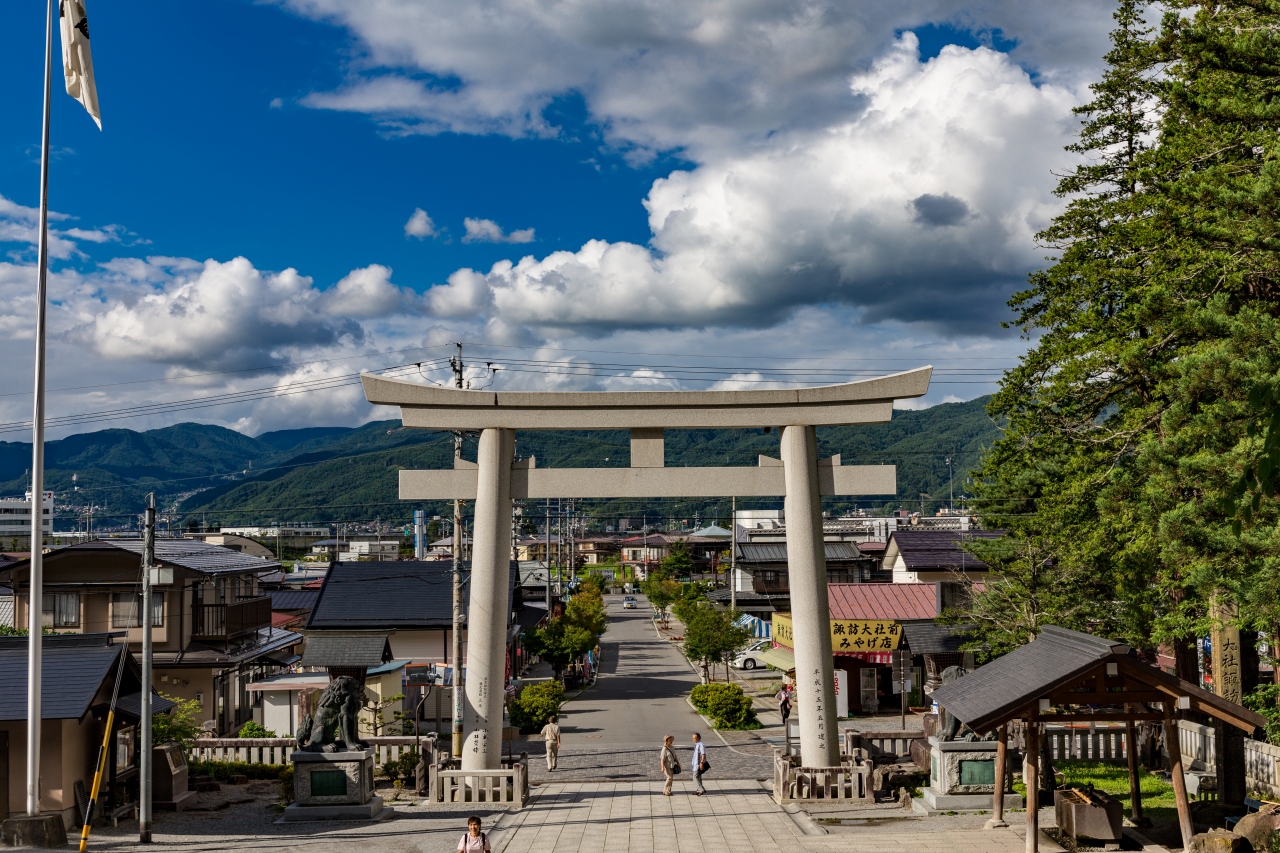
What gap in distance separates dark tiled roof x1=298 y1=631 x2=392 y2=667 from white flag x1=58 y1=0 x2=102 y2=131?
19082 mm

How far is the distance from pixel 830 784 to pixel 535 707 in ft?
50.1

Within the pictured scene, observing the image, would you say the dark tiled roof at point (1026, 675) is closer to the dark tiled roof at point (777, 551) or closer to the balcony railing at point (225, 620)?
the balcony railing at point (225, 620)

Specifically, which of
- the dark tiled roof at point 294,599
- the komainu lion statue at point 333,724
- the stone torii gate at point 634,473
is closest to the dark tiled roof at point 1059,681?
the stone torii gate at point 634,473

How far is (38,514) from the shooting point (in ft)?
59.1

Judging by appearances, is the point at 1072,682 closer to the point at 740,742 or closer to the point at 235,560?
the point at 740,742

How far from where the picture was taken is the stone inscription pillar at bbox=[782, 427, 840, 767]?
21.8m

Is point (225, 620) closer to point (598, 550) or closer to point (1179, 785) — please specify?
point (1179, 785)

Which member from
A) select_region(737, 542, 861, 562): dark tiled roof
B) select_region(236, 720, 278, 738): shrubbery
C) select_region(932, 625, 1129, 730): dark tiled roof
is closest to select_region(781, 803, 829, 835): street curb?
select_region(932, 625, 1129, 730): dark tiled roof

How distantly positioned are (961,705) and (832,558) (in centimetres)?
5168

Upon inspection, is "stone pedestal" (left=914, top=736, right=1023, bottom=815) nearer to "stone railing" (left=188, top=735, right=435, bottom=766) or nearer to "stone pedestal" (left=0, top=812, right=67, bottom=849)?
"stone railing" (left=188, top=735, right=435, bottom=766)

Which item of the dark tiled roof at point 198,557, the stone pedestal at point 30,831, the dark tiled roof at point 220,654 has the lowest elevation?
the stone pedestal at point 30,831

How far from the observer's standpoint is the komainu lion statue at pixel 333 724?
21.4 meters

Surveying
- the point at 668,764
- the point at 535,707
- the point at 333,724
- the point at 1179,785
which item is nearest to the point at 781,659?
the point at 535,707

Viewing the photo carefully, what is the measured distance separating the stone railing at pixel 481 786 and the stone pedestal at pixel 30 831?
7.35 m
